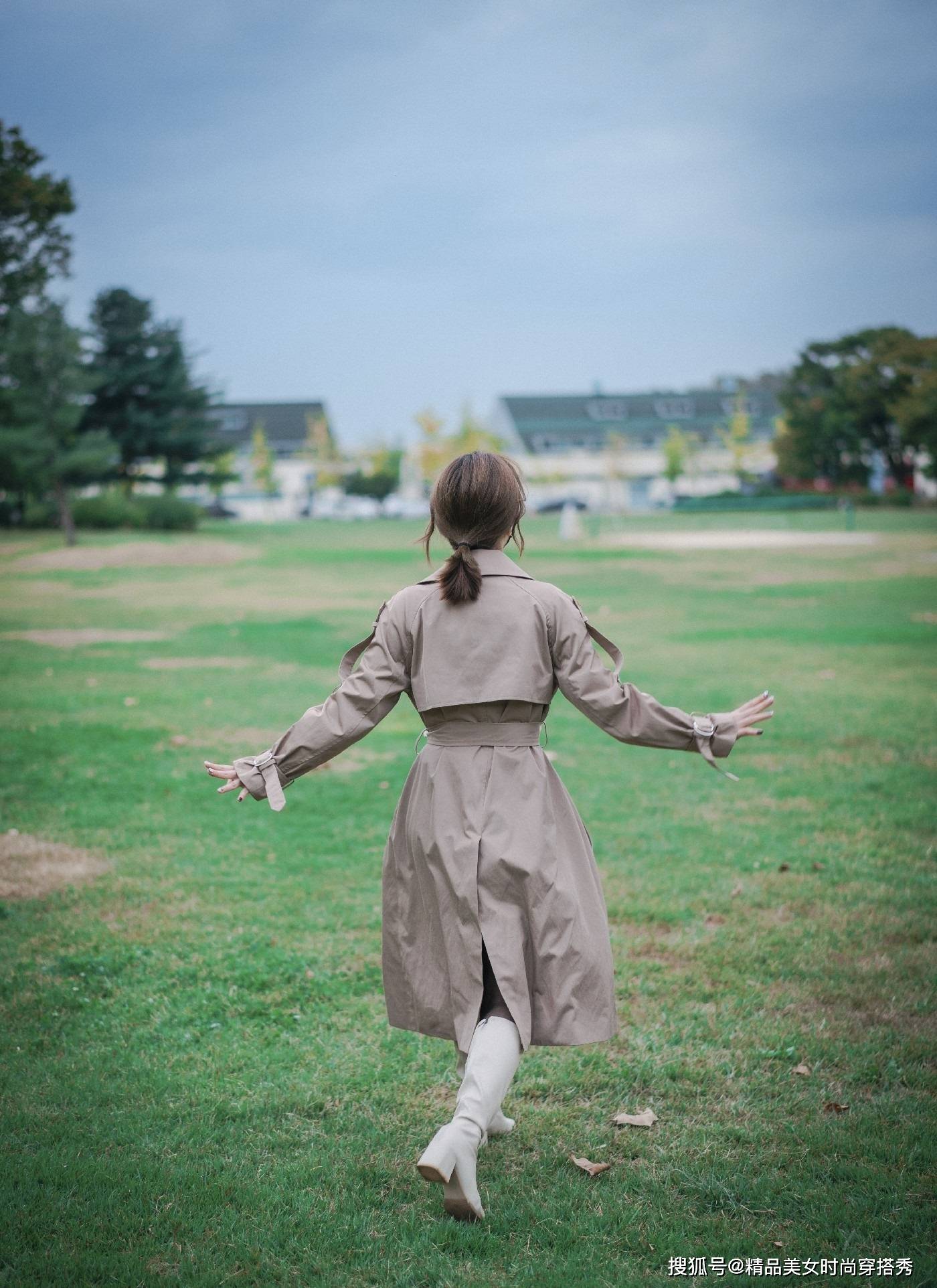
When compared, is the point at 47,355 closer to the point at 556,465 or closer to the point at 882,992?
the point at 882,992

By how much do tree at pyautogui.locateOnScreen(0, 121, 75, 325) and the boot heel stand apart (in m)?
19.4

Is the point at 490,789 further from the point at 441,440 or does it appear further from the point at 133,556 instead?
the point at 441,440

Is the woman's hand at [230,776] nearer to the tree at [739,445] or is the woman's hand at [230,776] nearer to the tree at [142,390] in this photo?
the tree at [142,390]

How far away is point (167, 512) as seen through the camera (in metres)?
40.5

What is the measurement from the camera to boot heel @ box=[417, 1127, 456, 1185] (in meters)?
2.59

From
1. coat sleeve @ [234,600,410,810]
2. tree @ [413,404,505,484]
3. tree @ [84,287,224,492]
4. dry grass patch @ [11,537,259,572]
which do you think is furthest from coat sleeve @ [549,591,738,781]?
tree @ [413,404,505,484]

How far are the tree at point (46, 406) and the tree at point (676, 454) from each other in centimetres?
4861

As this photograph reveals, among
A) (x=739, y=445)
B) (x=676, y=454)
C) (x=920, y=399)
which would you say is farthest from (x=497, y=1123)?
(x=676, y=454)

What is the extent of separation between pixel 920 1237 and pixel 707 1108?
30.9 inches

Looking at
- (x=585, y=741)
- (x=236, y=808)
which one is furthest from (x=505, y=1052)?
(x=585, y=741)

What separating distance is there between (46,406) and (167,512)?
25.4 feet

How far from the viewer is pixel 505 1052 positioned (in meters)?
2.82

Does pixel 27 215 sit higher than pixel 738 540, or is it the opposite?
pixel 27 215

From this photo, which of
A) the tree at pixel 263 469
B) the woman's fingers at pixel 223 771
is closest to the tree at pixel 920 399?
the tree at pixel 263 469
